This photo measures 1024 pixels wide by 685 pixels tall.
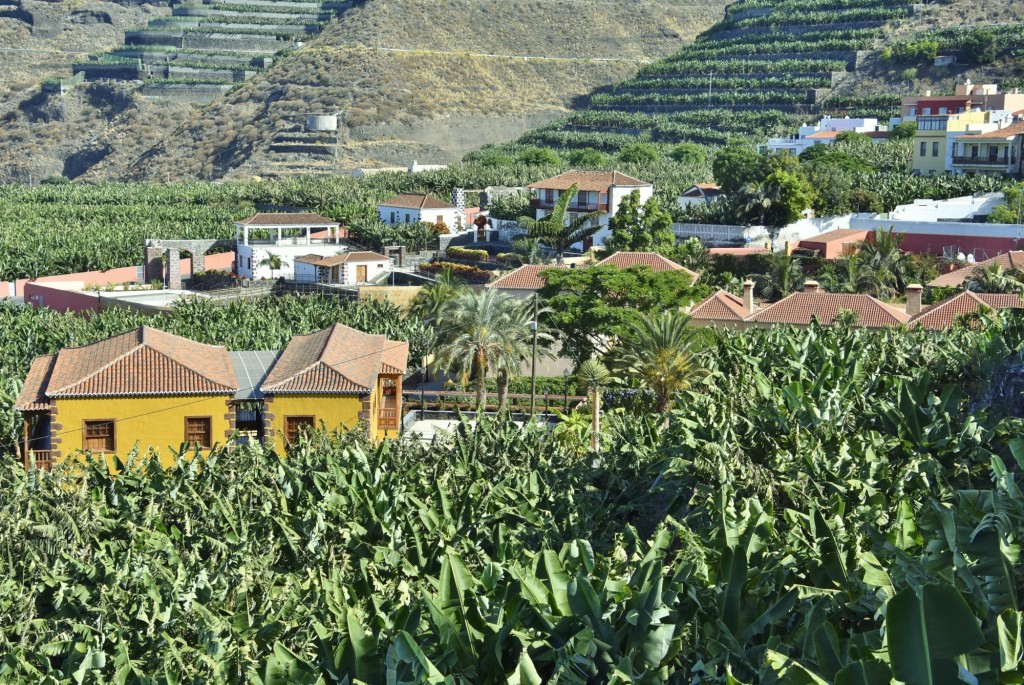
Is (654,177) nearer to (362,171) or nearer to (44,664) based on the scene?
(362,171)

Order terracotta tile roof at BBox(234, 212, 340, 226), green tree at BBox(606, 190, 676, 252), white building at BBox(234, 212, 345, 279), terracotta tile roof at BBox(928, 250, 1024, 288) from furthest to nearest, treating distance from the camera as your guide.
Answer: terracotta tile roof at BBox(234, 212, 340, 226), white building at BBox(234, 212, 345, 279), green tree at BBox(606, 190, 676, 252), terracotta tile roof at BBox(928, 250, 1024, 288)

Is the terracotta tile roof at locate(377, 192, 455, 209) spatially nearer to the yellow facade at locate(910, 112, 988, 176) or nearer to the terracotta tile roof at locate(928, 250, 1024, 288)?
the yellow facade at locate(910, 112, 988, 176)

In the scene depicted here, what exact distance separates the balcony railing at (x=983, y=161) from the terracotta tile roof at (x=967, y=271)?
2315 centimetres

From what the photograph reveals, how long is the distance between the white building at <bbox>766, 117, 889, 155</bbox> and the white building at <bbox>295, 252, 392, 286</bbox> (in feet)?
112

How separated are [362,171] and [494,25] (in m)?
47.0

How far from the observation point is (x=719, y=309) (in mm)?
41500

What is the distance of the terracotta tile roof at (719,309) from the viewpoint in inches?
1614

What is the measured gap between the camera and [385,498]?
20312 millimetres

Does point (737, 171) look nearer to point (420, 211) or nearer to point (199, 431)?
point (420, 211)

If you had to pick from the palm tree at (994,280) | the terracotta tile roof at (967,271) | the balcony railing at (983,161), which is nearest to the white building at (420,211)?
the balcony railing at (983,161)

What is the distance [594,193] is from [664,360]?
37.2 m

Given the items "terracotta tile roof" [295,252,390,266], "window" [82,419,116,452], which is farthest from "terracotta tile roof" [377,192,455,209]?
"window" [82,419,116,452]

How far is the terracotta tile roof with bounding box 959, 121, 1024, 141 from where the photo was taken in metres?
70.7

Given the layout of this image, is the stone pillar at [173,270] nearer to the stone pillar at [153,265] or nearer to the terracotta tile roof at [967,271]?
the stone pillar at [153,265]
